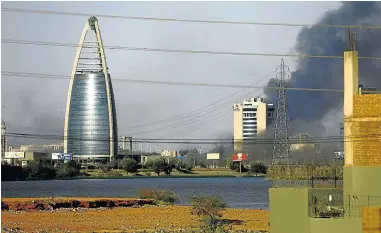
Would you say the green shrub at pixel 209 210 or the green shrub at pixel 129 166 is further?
the green shrub at pixel 129 166

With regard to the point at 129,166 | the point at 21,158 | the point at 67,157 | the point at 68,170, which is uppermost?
the point at 67,157

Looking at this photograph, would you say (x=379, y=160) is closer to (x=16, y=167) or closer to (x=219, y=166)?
(x=16, y=167)

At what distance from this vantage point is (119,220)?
132 feet

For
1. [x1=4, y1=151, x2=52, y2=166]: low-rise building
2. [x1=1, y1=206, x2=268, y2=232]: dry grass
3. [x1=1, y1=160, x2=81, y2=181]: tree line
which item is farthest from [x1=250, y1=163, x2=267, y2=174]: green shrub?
[x1=1, y1=206, x2=268, y2=232]: dry grass

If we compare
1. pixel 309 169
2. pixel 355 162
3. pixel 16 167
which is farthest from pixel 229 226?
pixel 16 167

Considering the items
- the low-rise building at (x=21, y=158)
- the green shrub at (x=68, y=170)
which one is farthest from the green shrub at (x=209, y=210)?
the low-rise building at (x=21, y=158)

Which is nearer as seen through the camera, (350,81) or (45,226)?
(350,81)

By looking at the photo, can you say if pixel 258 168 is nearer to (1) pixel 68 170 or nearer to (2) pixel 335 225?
(1) pixel 68 170

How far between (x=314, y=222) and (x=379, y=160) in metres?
2.05

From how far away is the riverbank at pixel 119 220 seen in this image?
1407 inches

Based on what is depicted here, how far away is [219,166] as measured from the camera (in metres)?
145

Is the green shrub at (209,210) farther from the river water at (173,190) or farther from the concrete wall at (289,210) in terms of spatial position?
the concrete wall at (289,210)

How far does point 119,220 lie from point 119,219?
2.27 ft

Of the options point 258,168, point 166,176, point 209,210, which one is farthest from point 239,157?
point 209,210
